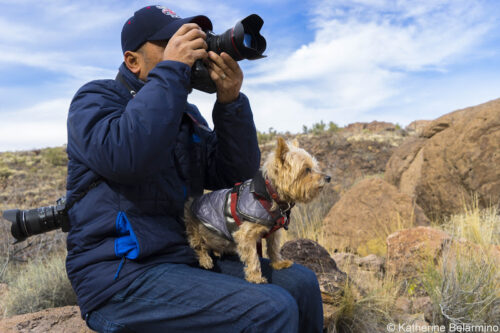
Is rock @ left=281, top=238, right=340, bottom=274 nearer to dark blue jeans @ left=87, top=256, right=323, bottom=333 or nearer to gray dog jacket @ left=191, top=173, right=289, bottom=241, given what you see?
gray dog jacket @ left=191, top=173, right=289, bottom=241

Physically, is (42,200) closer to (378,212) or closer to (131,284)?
(378,212)

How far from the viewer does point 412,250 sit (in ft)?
17.4

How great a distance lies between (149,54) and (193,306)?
151 centimetres

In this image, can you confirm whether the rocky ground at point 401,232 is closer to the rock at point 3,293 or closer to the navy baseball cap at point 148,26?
the rock at point 3,293

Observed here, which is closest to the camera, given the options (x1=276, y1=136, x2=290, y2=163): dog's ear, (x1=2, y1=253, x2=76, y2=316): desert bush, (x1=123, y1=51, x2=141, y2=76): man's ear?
(x1=123, y1=51, x2=141, y2=76): man's ear

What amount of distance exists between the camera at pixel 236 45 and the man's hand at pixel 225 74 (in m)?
0.03

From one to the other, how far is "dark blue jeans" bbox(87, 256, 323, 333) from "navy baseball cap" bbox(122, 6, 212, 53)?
4.42ft

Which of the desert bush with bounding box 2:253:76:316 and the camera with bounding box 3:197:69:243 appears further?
the desert bush with bounding box 2:253:76:316

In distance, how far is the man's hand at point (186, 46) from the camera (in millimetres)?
2240

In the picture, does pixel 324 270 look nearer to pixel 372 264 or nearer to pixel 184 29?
pixel 372 264

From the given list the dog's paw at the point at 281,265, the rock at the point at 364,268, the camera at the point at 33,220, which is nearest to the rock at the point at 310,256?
the rock at the point at 364,268

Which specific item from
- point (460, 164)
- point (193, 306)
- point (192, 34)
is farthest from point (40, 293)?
point (460, 164)

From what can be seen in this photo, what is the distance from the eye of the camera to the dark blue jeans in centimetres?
193

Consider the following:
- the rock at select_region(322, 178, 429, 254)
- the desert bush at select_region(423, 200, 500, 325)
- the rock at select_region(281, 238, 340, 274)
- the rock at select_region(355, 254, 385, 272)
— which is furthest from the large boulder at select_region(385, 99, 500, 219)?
the rock at select_region(281, 238, 340, 274)
